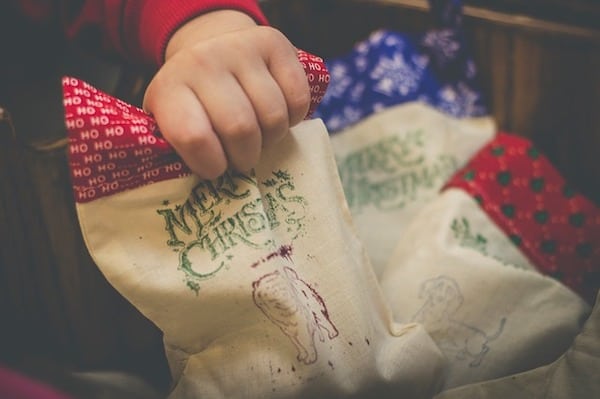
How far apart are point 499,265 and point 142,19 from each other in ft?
1.19

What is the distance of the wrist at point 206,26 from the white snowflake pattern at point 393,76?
0.25m

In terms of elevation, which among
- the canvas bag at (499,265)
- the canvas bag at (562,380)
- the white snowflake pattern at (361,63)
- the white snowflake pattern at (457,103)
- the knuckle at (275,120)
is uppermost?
the knuckle at (275,120)

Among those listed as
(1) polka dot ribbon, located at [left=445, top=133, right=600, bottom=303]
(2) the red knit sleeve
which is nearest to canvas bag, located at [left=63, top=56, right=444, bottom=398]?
(2) the red knit sleeve

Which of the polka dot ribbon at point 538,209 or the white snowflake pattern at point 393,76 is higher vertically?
the white snowflake pattern at point 393,76

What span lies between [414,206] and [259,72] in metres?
0.33

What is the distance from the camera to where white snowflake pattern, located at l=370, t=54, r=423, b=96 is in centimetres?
64

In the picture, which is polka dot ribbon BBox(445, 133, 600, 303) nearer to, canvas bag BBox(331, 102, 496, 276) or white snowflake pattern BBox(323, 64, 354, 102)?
canvas bag BBox(331, 102, 496, 276)

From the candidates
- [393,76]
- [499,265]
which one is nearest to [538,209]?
[499,265]

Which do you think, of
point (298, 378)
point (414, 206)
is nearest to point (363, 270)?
point (298, 378)

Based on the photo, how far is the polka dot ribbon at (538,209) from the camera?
55 cm

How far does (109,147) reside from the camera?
32 cm

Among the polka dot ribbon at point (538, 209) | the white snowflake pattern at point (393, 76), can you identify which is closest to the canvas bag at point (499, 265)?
the polka dot ribbon at point (538, 209)

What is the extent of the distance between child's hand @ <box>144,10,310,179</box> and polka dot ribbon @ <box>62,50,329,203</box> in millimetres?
13

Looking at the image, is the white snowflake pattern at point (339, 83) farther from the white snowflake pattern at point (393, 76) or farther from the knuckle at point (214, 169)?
the knuckle at point (214, 169)
